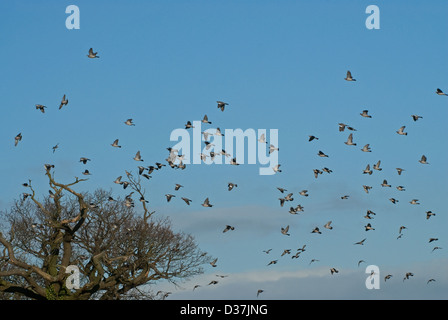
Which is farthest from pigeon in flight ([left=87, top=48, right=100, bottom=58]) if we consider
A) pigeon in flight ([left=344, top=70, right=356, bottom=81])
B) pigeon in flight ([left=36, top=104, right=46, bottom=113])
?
pigeon in flight ([left=344, top=70, right=356, bottom=81])

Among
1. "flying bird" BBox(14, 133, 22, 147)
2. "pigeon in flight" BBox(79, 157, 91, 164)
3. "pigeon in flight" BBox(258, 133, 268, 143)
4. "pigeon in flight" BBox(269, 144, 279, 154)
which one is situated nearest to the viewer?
"flying bird" BBox(14, 133, 22, 147)

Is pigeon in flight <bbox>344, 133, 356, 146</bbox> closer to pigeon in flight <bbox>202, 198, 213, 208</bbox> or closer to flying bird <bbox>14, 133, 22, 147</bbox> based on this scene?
pigeon in flight <bbox>202, 198, 213, 208</bbox>

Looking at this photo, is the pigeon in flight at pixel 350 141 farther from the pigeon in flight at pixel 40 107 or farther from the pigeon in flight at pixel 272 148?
the pigeon in flight at pixel 40 107

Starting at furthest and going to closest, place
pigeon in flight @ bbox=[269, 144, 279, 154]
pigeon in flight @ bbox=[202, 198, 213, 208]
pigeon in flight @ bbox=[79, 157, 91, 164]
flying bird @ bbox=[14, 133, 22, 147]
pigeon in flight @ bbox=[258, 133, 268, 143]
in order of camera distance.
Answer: pigeon in flight @ bbox=[269, 144, 279, 154], pigeon in flight @ bbox=[258, 133, 268, 143], pigeon in flight @ bbox=[79, 157, 91, 164], pigeon in flight @ bbox=[202, 198, 213, 208], flying bird @ bbox=[14, 133, 22, 147]

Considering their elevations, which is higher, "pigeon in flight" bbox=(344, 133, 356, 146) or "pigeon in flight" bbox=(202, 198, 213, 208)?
"pigeon in flight" bbox=(344, 133, 356, 146)

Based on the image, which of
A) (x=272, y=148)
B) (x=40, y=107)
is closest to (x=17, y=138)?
(x=40, y=107)

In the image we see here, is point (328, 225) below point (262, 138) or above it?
below

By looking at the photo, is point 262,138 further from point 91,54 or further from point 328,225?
point 91,54

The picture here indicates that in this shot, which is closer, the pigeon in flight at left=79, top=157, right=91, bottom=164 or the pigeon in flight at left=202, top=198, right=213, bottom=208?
the pigeon in flight at left=202, top=198, right=213, bottom=208

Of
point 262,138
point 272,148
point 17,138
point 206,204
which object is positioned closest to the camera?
point 17,138
